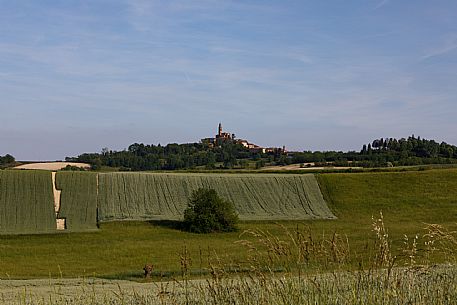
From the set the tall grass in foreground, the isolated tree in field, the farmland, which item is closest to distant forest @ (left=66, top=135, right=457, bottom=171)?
the farmland

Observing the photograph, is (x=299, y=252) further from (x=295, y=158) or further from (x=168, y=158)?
(x=168, y=158)

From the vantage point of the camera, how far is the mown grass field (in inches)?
1251

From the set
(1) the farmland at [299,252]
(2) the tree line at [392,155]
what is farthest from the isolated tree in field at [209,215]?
(2) the tree line at [392,155]

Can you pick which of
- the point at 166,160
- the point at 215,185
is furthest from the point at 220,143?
the point at 215,185

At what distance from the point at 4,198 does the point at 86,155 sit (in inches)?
2567

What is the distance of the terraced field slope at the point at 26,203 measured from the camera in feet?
154

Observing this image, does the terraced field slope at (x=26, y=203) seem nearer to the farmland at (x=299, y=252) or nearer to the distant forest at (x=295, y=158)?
the farmland at (x=299, y=252)

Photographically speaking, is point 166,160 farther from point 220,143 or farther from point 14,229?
point 14,229

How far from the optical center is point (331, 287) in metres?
7.18

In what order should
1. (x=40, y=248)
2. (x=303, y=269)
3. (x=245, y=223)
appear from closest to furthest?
(x=303, y=269) → (x=40, y=248) → (x=245, y=223)

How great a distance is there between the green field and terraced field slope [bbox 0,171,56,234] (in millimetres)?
1094

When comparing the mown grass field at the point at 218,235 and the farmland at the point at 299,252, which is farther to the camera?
the mown grass field at the point at 218,235

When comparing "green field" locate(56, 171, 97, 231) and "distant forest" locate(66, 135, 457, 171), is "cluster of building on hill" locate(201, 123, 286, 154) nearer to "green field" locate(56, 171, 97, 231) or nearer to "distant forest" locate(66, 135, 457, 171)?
"distant forest" locate(66, 135, 457, 171)

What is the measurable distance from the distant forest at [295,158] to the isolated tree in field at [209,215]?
50.8 meters
